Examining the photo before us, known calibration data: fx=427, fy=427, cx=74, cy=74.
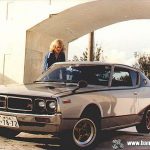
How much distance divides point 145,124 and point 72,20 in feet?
23.9

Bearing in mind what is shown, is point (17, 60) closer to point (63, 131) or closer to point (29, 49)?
point (29, 49)

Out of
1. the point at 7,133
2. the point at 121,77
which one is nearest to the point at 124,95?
the point at 121,77

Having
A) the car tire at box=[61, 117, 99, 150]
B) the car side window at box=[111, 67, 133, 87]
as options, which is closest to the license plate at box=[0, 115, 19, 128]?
the car tire at box=[61, 117, 99, 150]

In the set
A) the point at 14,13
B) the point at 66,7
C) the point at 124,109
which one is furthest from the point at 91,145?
the point at 14,13

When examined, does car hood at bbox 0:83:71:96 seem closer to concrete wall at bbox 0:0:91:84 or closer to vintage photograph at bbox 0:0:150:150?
vintage photograph at bbox 0:0:150:150

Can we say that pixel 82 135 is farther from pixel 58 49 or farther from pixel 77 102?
pixel 58 49

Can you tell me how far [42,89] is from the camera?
6.55 meters

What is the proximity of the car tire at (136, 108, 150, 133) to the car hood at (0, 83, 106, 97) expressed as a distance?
1.80 metres

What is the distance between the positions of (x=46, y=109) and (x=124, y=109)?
1841 mm

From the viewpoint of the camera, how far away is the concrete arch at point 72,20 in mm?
13875

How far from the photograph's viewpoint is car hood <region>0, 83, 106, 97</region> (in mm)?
6270

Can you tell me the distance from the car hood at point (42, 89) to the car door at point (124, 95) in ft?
1.76

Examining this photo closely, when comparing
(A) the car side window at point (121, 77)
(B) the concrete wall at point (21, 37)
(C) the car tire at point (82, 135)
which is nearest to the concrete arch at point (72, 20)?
(B) the concrete wall at point (21, 37)

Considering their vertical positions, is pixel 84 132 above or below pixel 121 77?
below
